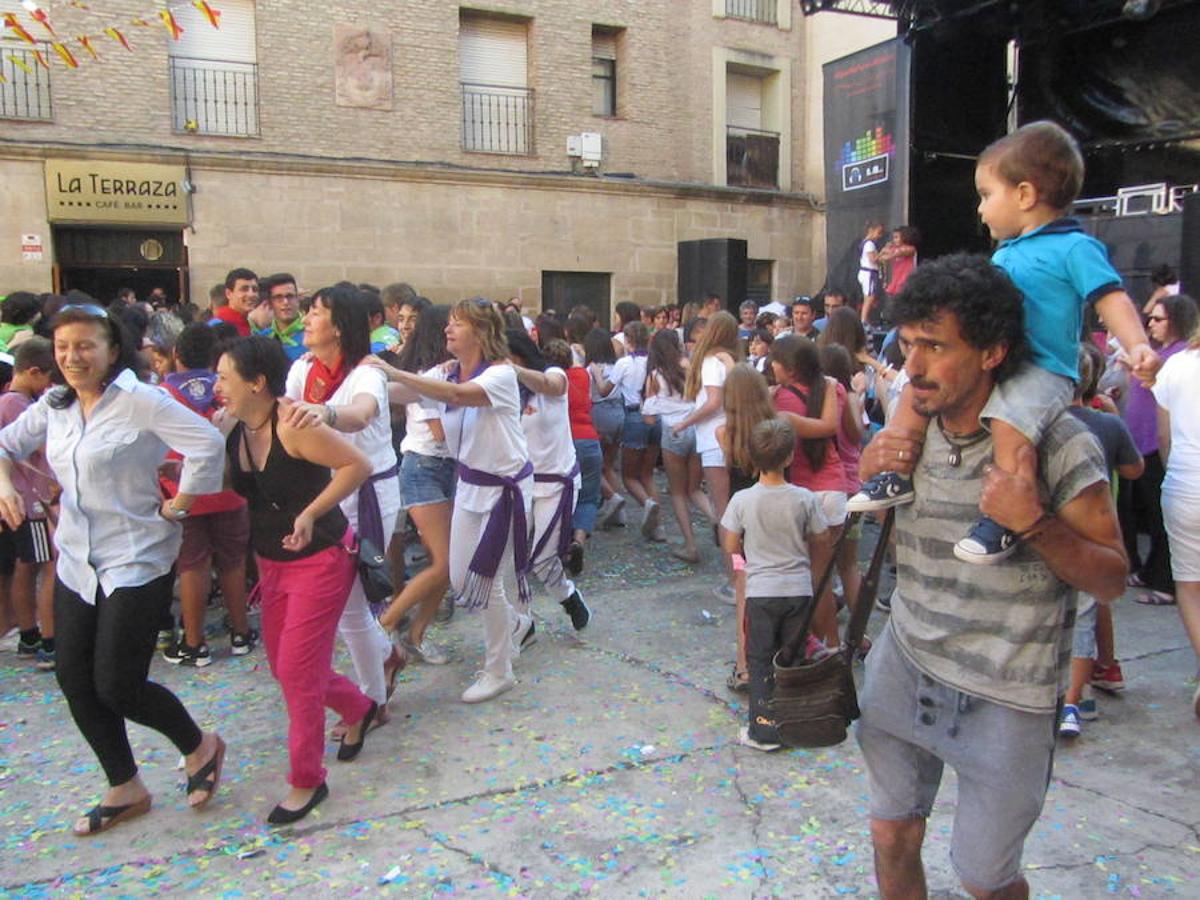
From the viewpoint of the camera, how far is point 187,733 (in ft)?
12.0

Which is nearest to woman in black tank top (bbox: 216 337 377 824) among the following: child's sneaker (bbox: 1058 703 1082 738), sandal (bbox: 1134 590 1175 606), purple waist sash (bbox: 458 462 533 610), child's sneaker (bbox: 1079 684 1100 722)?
purple waist sash (bbox: 458 462 533 610)

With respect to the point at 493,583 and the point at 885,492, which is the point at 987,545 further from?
the point at 493,583

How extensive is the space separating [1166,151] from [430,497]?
11368 millimetres

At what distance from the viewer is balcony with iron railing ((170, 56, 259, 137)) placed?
14875 millimetres

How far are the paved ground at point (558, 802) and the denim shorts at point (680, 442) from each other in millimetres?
2451

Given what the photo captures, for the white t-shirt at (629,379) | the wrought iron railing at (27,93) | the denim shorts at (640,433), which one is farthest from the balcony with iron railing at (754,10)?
the denim shorts at (640,433)

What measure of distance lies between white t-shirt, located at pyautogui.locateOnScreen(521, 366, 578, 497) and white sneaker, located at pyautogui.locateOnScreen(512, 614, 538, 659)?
699 mm

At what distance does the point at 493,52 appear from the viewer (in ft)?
55.8

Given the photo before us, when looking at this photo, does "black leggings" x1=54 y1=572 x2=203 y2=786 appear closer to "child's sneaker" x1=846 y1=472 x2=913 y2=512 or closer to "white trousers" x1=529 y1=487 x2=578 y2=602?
"white trousers" x1=529 y1=487 x2=578 y2=602

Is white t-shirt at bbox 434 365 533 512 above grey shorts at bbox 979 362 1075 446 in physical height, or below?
below

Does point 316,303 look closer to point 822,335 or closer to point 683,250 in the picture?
point 822,335

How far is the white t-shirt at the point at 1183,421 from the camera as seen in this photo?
4.41 metres

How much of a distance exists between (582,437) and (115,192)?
34.2 feet

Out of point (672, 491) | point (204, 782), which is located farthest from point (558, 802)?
point (672, 491)
